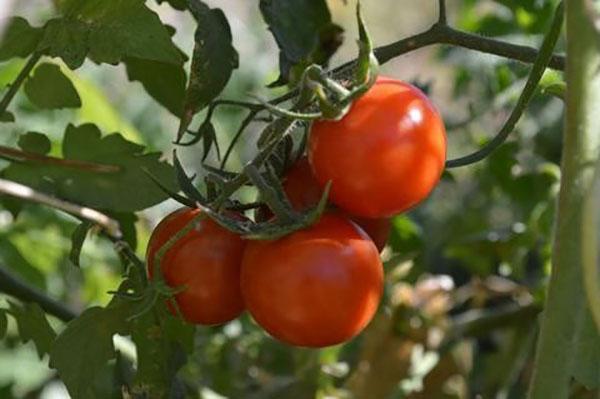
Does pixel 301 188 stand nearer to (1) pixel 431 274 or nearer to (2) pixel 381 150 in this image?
(2) pixel 381 150

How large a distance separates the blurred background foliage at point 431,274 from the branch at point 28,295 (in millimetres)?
119

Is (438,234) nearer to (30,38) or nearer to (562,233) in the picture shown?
(30,38)

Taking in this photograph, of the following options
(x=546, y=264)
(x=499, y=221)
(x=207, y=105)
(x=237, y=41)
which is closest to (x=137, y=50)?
(x=207, y=105)

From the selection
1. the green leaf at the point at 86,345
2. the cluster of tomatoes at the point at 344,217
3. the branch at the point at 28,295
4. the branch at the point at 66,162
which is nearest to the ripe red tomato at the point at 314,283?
the cluster of tomatoes at the point at 344,217

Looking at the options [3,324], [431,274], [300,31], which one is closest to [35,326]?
[3,324]

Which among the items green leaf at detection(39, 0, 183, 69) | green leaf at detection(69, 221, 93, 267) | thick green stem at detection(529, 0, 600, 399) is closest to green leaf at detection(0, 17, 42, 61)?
green leaf at detection(39, 0, 183, 69)

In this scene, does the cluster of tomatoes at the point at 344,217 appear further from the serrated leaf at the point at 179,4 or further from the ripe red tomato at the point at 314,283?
the serrated leaf at the point at 179,4

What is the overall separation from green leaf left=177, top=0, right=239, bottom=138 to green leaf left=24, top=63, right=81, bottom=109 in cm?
13

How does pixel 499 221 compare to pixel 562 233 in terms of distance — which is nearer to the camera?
pixel 562 233

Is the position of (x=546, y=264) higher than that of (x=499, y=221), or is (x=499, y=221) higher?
(x=546, y=264)

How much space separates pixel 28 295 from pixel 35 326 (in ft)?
0.60

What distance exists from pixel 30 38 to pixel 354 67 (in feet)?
0.87

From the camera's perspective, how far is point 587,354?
76 centimetres

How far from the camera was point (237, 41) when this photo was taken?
2.19 meters
